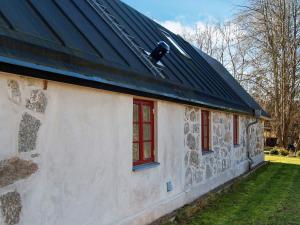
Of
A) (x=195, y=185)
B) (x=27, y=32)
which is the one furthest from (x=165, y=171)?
(x=27, y=32)

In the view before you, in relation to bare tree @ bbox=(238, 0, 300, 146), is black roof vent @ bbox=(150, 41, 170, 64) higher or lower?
lower

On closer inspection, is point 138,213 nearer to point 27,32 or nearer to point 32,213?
point 32,213

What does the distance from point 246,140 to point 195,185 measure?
770 cm

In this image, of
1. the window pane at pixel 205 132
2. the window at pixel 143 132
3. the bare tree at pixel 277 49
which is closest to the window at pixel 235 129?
the window pane at pixel 205 132

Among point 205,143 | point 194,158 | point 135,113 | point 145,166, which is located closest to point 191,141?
point 194,158

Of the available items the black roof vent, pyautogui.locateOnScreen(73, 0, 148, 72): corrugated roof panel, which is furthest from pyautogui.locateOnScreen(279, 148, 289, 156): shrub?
pyautogui.locateOnScreen(73, 0, 148, 72): corrugated roof panel

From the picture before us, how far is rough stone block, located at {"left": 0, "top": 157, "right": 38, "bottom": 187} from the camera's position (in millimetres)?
3807

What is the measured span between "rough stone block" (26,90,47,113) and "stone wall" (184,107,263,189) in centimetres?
473

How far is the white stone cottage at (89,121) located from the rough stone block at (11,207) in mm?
10

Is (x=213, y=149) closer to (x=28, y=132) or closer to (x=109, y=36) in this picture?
(x=109, y=36)

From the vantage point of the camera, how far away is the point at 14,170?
3.93m

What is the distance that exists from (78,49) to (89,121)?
3.20ft

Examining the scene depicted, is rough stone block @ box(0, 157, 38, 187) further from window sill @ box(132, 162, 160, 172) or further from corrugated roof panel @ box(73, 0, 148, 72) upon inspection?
corrugated roof panel @ box(73, 0, 148, 72)

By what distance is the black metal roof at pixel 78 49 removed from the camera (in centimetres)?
407
